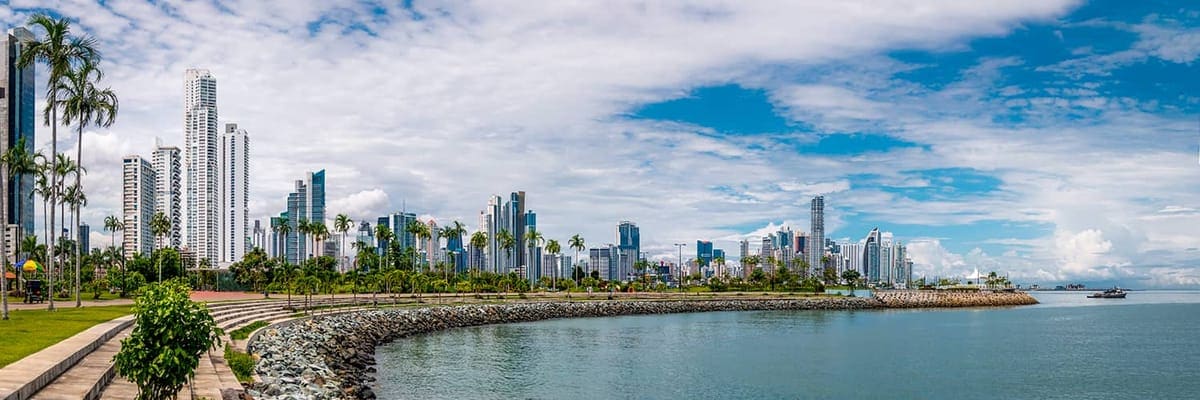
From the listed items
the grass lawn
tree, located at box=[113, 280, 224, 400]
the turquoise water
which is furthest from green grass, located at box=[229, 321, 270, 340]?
tree, located at box=[113, 280, 224, 400]

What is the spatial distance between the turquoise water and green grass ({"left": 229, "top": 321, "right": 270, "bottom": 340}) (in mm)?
7608

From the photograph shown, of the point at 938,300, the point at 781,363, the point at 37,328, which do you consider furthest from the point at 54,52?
the point at 938,300

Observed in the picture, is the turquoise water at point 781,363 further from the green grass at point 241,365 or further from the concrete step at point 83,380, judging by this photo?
the concrete step at point 83,380

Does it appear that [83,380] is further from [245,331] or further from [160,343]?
[245,331]

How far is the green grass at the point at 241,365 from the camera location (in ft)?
102

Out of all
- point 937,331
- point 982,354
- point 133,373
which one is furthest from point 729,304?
point 133,373

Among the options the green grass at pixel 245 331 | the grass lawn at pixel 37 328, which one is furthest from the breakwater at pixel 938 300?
the grass lawn at pixel 37 328

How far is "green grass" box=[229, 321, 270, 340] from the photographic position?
44559 millimetres

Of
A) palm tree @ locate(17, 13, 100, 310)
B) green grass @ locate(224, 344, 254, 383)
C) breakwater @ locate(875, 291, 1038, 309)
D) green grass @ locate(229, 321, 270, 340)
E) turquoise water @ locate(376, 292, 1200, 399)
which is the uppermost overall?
palm tree @ locate(17, 13, 100, 310)

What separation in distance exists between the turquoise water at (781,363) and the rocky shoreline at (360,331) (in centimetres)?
220

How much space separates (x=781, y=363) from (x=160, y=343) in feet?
147

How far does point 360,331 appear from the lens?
205 feet

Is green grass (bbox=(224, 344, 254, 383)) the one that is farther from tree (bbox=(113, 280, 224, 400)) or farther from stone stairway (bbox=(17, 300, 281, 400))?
tree (bbox=(113, 280, 224, 400))

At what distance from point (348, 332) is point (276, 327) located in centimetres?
676
